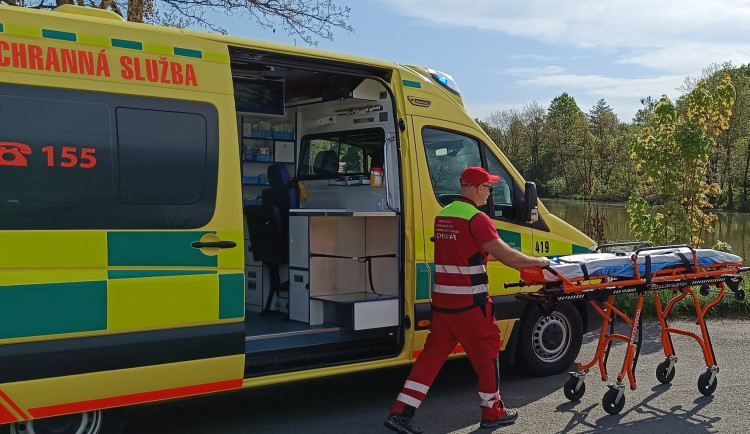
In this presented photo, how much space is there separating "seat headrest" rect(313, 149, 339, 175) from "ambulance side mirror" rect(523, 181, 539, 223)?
1743mm

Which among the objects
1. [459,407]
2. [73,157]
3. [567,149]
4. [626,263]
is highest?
[567,149]

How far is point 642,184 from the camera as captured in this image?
12.6m

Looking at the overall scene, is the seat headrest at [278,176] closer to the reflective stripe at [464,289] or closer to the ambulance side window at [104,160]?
the ambulance side window at [104,160]

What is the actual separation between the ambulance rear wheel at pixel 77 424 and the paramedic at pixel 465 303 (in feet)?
5.77

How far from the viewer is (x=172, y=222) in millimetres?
4645

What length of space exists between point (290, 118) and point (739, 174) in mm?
36123

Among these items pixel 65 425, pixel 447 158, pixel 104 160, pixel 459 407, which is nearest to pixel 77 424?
pixel 65 425

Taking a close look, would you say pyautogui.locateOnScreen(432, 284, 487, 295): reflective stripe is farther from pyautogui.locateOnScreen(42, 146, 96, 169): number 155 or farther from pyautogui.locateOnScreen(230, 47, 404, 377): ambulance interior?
pyautogui.locateOnScreen(42, 146, 96, 169): number 155

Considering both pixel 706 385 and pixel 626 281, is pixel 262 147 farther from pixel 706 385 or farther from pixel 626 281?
pixel 706 385

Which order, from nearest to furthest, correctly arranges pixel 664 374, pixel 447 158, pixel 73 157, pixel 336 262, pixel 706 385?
pixel 73 157 < pixel 706 385 < pixel 447 158 < pixel 664 374 < pixel 336 262

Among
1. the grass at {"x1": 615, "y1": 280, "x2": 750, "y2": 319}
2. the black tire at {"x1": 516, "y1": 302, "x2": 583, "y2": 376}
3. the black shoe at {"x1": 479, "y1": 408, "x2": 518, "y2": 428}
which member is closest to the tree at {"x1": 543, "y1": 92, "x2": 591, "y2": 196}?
the grass at {"x1": 615, "y1": 280, "x2": 750, "y2": 319}

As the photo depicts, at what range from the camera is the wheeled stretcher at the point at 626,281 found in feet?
17.5

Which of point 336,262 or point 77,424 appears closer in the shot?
point 77,424

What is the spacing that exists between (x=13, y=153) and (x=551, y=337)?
4640mm
